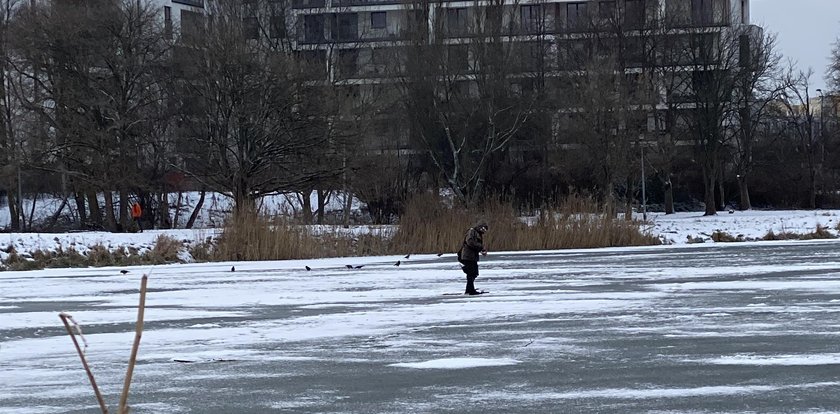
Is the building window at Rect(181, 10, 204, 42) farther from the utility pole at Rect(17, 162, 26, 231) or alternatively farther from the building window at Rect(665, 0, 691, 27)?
the building window at Rect(665, 0, 691, 27)

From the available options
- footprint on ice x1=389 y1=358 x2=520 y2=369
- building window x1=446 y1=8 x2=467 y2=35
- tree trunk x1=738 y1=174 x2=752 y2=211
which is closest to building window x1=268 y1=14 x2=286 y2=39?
building window x1=446 y1=8 x2=467 y2=35

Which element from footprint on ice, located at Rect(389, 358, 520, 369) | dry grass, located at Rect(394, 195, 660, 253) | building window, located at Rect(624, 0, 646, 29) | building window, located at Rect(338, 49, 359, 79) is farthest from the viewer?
building window, located at Rect(624, 0, 646, 29)

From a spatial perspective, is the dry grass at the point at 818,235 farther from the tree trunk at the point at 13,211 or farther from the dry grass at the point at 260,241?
the tree trunk at the point at 13,211

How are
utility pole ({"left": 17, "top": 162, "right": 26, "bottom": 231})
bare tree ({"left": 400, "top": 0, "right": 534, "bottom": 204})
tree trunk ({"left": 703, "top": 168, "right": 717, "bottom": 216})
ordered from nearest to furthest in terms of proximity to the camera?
utility pole ({"left": 17, "top": 162, "right": 26, "bottom": 231}) < bare tree ({"left": 400, "top": 0, "right": 534, "bottom": 204}) < tree trunk ({"left": 703, "top": 168, "right": 717, "bottom": 216})

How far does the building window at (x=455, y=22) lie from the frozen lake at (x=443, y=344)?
35904 mm

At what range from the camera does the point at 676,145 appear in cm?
6581

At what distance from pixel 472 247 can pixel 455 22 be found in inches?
1769

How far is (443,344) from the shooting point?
13.8 m

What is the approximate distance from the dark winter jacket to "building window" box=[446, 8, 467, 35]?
129 feet

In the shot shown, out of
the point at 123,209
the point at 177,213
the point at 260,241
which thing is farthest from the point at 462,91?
the point at 260,241

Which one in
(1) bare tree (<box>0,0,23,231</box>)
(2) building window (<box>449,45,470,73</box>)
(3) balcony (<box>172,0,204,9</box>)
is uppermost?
(3) balcony (<box>172,0,204,9</box>)

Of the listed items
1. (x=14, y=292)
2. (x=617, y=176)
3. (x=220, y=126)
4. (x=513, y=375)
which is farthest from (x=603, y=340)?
(x=617, y=176)

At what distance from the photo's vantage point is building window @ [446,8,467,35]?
60312mm

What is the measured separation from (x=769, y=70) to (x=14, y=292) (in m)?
53.5
